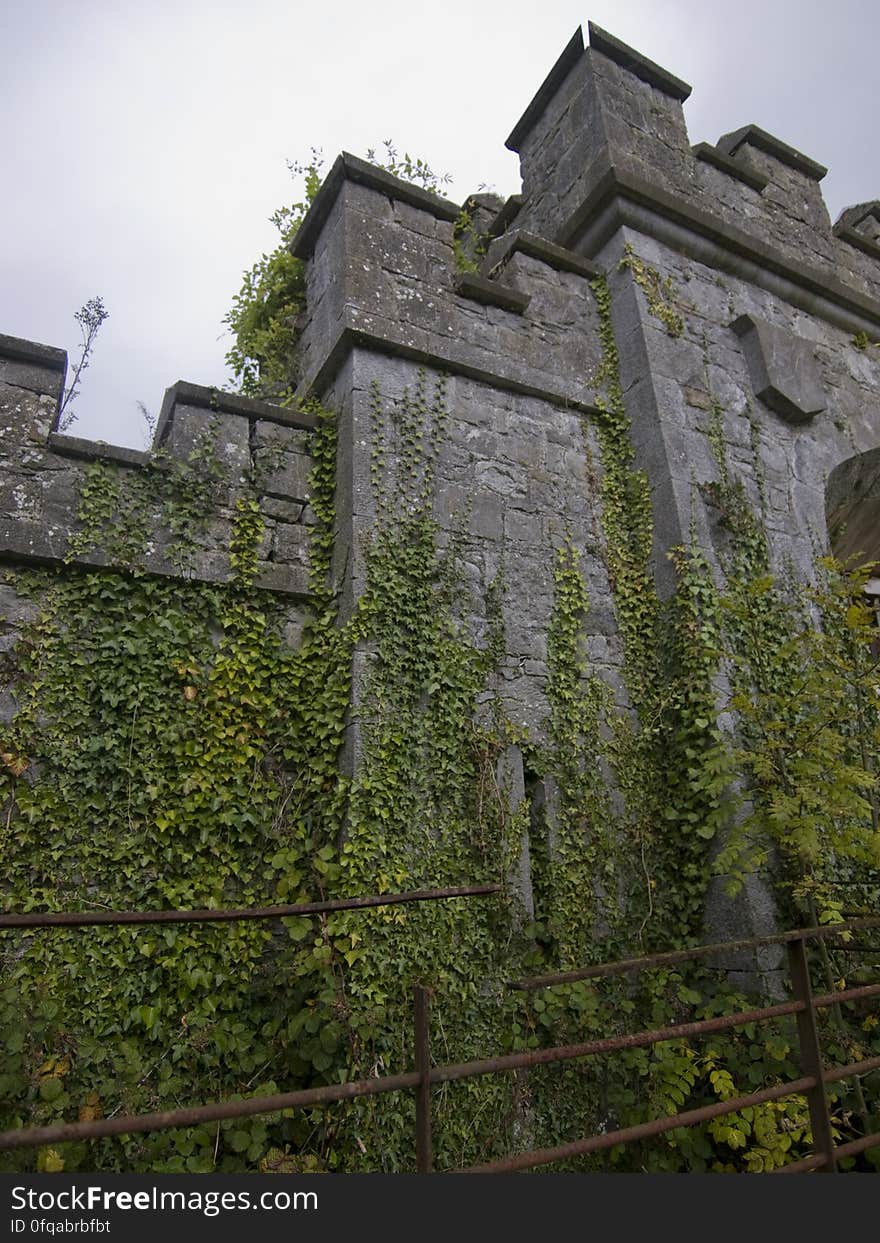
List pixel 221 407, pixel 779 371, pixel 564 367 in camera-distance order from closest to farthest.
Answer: pixel 221 407 → pixel 564 367 → pixel 779 371

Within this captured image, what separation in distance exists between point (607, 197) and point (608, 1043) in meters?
4.54

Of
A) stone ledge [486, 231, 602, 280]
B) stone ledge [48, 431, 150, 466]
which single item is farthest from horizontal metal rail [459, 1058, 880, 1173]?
stone ledge [486, 231, 602, 280]

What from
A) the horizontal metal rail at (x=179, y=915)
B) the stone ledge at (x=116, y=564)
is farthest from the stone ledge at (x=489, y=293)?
the horizontal metal rail at (x=179, y=915)

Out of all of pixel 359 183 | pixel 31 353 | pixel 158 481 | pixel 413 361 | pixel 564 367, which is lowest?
pixel 158 481

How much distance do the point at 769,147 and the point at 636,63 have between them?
1327 mm

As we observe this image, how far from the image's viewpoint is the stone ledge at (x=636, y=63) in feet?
16.2

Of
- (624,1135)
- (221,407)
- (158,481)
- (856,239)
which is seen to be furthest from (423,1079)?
(856,239)

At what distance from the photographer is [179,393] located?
11.5 feet

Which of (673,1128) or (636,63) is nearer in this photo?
(673,1128)

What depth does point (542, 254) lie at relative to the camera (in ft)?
14.9

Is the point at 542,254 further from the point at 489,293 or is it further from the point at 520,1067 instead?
the point at 520,1067

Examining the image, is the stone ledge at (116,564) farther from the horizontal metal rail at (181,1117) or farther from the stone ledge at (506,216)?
the stone ledge at (506,216)

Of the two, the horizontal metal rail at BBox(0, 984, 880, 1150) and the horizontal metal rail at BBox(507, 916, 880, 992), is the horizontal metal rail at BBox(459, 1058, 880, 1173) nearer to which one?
the horizontal metal rail at BBox(0, 984, 880, 1150)

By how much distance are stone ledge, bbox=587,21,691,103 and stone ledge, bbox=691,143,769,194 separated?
1.37 feet
